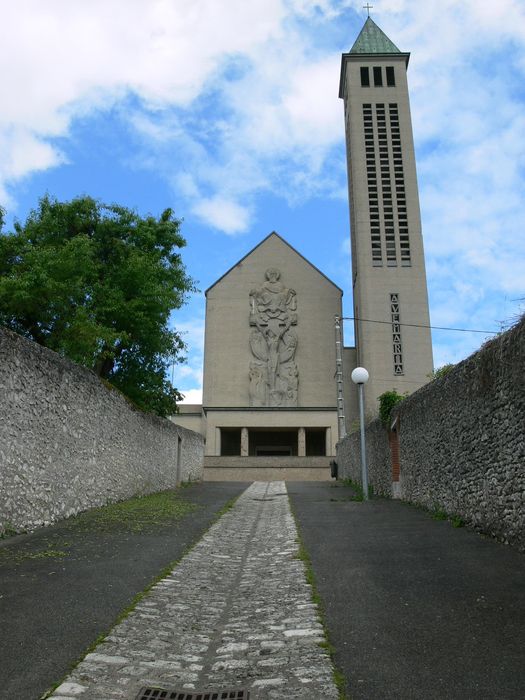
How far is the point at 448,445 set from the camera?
926 cm

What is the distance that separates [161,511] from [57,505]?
8.23 feet

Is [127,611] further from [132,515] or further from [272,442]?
[272,442]

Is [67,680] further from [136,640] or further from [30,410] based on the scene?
[30,410]

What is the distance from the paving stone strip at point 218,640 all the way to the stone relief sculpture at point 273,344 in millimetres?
36406

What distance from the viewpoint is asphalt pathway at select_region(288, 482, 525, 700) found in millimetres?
2936

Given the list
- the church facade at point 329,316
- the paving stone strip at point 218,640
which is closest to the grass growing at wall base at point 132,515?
the paving stone strip at point 218,640

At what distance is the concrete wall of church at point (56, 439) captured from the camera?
8.02 metres

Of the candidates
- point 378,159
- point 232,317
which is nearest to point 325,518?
point 232,317

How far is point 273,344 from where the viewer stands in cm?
4394

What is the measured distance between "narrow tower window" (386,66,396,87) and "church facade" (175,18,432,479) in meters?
0.22

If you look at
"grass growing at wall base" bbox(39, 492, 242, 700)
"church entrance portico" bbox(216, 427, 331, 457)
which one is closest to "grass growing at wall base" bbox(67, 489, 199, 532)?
"grass growing at wall base" bbox(39, 492, 242, 700)

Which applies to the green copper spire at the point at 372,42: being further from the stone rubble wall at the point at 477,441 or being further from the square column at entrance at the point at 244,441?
the stone rubble wall at the point at 477,441

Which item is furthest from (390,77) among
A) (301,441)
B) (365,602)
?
(365,602)

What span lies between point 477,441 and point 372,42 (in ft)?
170
